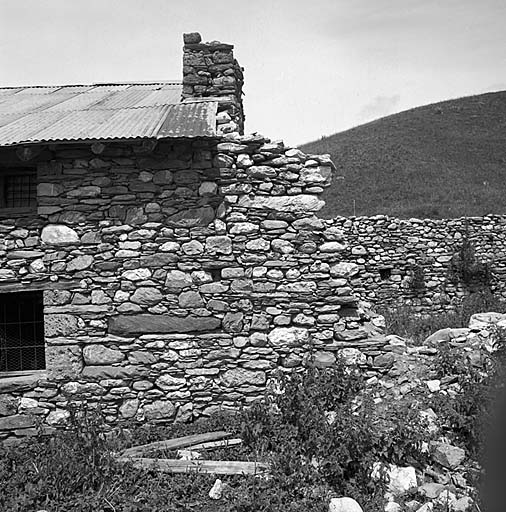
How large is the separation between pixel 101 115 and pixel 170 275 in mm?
2690

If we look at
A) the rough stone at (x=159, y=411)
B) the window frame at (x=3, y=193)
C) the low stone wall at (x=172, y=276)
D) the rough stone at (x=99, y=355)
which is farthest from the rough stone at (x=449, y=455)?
the window frame at (x=3, y=193)

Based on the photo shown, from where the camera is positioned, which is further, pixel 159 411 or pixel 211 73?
pixel 211 73

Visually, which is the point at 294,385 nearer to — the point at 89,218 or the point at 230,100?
the point at 89,218

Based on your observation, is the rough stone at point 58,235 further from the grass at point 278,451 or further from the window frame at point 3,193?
the grass at point 278,451

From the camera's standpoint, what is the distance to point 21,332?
23.6ft

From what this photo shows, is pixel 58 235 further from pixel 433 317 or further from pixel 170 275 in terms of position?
pixel 433 317

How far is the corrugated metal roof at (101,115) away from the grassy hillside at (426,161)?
13124 mm

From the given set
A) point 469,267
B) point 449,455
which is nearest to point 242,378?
point 449,455

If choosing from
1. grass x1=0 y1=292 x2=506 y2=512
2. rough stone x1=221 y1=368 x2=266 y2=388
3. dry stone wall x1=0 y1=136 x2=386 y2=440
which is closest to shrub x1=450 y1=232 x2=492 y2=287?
grass x1=0 y1=292 x2=506 y2=512

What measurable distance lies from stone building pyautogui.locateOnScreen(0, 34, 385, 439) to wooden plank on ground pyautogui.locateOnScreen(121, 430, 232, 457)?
531 mm

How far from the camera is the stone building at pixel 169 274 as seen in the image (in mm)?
6715

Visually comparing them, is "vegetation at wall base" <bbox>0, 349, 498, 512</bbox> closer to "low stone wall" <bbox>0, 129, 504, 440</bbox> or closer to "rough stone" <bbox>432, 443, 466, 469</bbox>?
"rough stone" <bbox>432, 443, 466, 469</bbox>

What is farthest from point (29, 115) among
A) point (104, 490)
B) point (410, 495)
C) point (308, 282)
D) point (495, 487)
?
point (495, 487)

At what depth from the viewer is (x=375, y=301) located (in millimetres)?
14250
